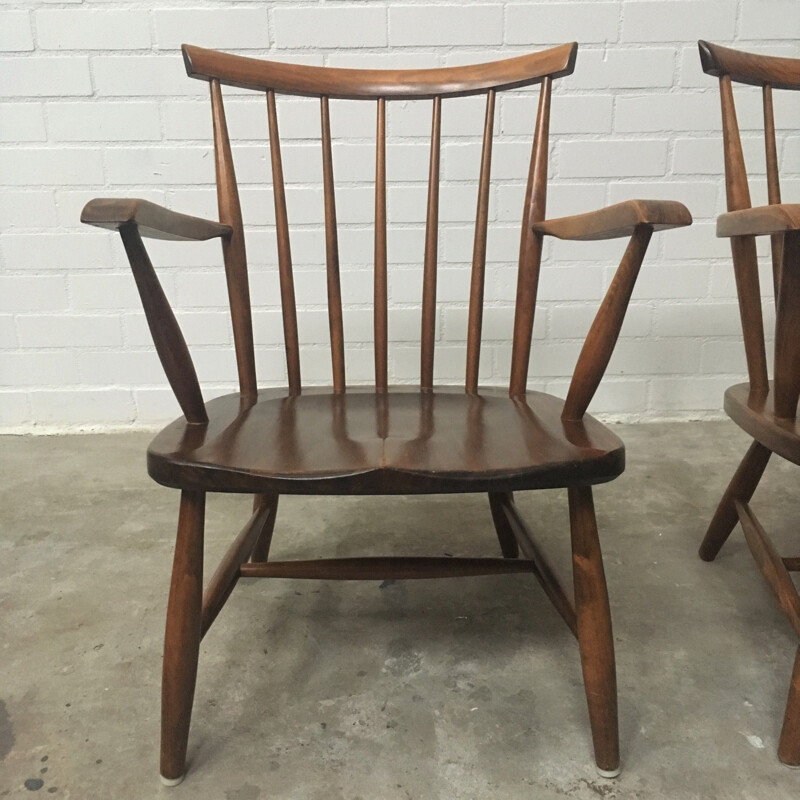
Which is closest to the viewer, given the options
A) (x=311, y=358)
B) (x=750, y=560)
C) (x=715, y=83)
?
(x=750, y=560)

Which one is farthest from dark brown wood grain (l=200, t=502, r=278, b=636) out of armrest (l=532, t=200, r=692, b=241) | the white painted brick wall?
the white painted brick wall

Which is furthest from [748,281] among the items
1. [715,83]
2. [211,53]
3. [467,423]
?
[715,83]

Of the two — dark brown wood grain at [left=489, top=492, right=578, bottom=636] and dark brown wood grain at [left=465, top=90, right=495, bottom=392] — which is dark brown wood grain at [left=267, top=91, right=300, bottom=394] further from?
dark brown wood grain at [left=489, top=492, right=578, bottom=636]

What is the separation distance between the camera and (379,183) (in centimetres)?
107

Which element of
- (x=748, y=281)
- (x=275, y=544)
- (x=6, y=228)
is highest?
(x=748, y=281)

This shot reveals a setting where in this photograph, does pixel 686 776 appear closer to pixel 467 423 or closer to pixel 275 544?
pixel 467 423

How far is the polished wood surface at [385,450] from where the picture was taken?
0.66 metres

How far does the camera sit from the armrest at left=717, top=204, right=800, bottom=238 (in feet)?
2.17

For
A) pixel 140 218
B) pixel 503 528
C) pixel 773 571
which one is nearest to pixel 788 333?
pixel 773 571

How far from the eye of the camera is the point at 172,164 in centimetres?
171

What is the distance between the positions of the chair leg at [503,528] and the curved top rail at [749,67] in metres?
0.73

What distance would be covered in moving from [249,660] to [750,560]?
34.6 inches

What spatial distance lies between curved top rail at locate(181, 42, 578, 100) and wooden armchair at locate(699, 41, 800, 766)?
0.25 m

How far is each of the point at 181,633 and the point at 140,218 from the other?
437mm
